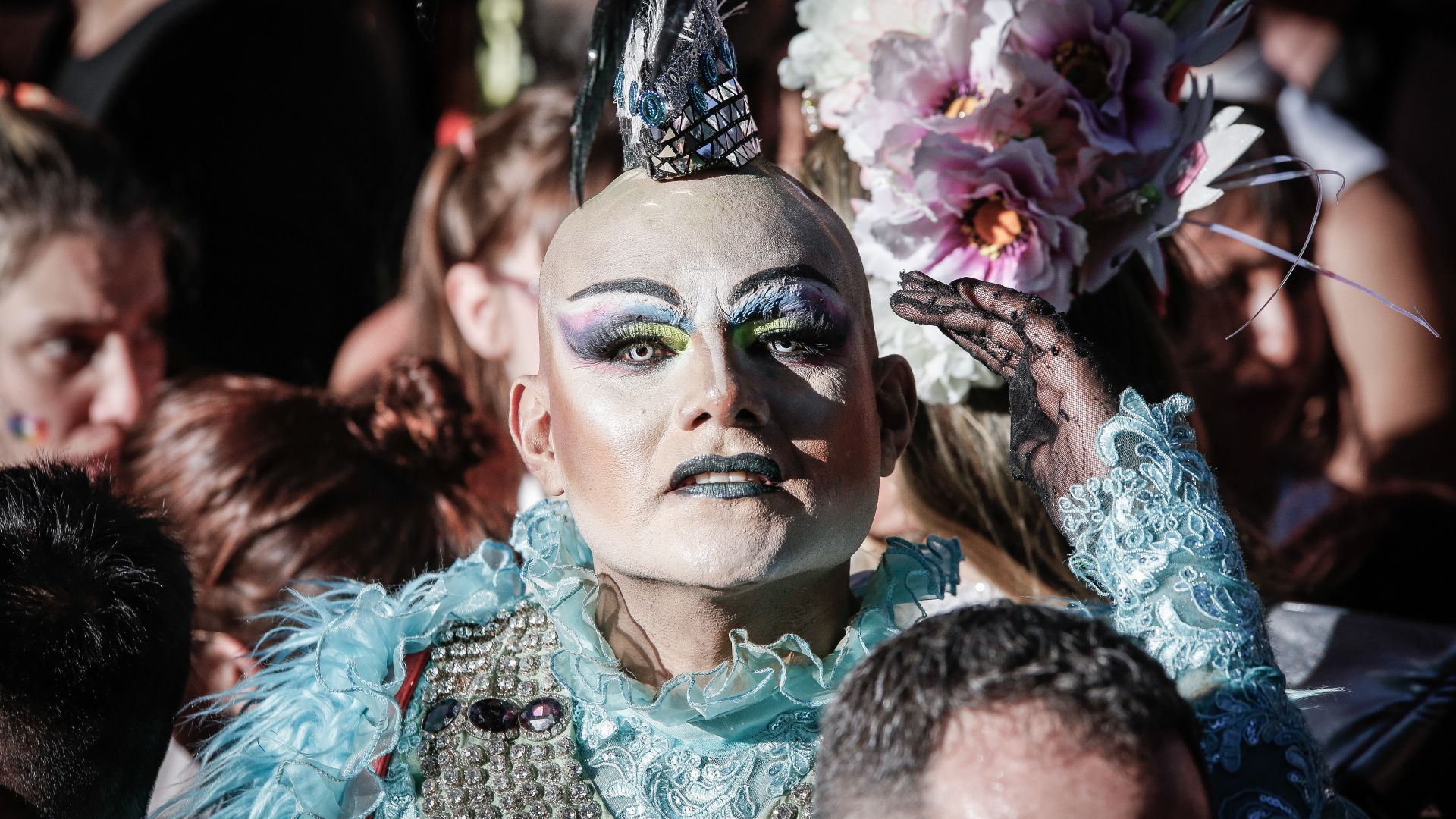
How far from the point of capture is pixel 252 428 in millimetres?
2676

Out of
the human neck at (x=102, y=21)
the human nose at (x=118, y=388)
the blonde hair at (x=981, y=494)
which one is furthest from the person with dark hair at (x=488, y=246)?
the human neck at (x=102, y=21)

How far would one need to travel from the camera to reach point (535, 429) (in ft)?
6.29

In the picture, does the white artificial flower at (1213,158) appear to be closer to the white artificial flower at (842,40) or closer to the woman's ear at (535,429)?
the white artificial flower at (842,40)

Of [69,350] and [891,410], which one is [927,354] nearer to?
[891,410]

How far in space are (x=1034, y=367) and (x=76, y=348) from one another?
2117 mm

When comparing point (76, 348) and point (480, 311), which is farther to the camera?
point (480, 311)

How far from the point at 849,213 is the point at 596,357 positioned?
80cm

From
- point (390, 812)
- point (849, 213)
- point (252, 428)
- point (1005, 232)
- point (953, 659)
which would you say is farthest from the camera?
point (252, 428)

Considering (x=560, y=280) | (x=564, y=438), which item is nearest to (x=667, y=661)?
(x=564, y=438)

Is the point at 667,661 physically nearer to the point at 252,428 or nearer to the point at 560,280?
the point at 560,280

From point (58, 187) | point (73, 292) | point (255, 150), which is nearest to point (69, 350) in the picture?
point (73, 292)

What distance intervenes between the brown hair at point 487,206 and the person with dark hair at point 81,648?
4.54 feet

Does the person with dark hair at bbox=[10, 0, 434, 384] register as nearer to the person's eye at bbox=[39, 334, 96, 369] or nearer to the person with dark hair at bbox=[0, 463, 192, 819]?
the person's eye at bbox=[39, 334, 96, 369]

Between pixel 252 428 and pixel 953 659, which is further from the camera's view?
pixel 252 428
